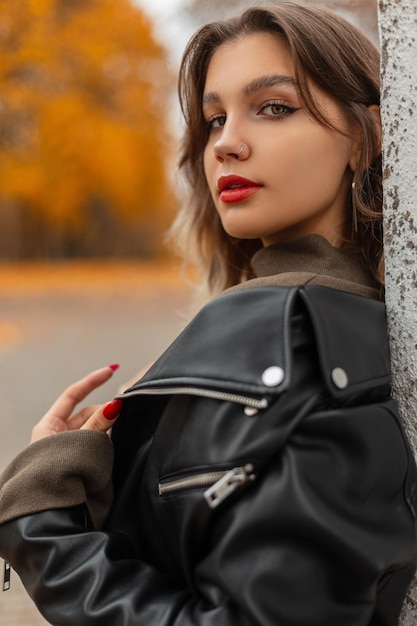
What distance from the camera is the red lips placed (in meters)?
1.73

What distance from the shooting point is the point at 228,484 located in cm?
127

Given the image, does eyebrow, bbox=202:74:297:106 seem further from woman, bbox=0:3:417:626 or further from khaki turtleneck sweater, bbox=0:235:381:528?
khaki turtleneck sweater, bbox=0:235:381:528

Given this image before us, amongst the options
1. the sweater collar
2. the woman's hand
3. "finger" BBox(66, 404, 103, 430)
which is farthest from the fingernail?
the sweater collar

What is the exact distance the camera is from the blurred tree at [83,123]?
2053 cm

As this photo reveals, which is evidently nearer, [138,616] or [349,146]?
[138,616]

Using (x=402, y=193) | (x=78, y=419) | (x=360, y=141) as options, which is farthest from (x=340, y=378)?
(x=78, y=419)

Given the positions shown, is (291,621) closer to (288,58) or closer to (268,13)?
(288,58)

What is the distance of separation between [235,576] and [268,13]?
119cm

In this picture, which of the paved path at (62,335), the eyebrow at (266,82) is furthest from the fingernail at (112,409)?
the paved path at (62,335)

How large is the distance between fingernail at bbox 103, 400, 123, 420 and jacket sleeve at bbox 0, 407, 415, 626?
0.25 m

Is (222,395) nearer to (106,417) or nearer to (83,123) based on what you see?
(106,417)

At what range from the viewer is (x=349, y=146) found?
5.92 ft

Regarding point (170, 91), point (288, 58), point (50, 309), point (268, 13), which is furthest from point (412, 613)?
point (170, 91)

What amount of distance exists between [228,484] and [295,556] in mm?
150
